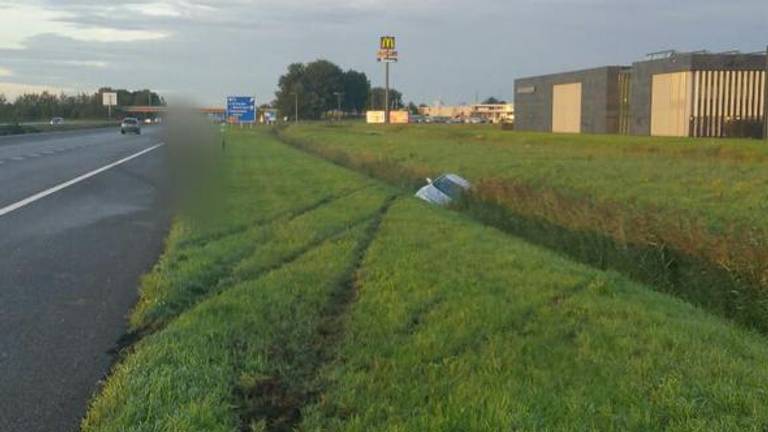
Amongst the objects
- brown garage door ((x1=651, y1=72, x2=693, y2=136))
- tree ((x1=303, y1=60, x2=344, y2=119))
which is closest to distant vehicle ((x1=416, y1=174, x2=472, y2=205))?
brown garage door ((x1=651, y1=72, x2=693, y2=136))

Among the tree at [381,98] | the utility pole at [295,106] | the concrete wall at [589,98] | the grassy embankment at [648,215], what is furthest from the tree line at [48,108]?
the grassy embankment at [648,215]

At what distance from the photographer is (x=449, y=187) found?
21125 mm

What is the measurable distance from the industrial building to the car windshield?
3921 cm

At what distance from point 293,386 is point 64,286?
175 inches

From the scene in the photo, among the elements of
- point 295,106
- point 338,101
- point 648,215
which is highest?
point 338,101

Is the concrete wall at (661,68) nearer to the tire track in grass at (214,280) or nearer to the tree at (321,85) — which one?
the tire track in grass at (214,280)

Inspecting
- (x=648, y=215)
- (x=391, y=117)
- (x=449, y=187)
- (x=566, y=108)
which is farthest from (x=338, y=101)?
(x=648, y=215)

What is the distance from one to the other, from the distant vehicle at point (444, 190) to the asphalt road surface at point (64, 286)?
6.00 meters

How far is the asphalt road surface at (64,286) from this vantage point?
5.64 meters

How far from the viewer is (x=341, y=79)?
165750 mm

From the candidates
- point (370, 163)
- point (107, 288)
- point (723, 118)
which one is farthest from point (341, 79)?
point (107, 288)

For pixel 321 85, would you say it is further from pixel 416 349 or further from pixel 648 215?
pixel 416 349

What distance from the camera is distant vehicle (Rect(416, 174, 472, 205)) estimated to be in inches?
786

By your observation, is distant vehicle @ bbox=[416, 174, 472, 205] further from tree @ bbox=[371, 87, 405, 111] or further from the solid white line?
tree @ bbox=[371, 87, 405, 111]
